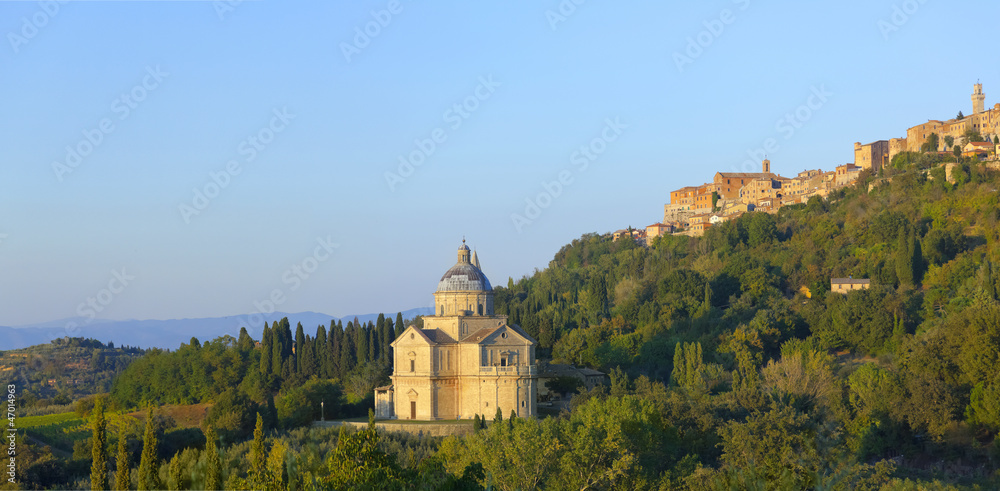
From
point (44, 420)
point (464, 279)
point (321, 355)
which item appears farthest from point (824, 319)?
point (44, 420)

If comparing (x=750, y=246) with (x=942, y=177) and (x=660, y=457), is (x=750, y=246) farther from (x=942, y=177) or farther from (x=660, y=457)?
(x=660, y=457)

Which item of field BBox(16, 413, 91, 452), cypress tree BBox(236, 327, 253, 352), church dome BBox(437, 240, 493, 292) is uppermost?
church dome BBox(437, 240, 493, 292)

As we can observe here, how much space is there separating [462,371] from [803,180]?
2625 inches

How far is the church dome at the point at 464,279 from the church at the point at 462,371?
132 centimetres

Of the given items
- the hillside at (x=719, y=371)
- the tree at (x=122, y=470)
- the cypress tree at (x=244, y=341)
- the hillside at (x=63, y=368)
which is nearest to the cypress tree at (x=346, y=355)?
the hillside at (x=719, y=371)

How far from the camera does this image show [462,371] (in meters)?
42.4

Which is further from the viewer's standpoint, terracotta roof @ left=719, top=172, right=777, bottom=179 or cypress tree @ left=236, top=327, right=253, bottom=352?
terracotta roof @ left=719, top=172, right=777, bottom=179

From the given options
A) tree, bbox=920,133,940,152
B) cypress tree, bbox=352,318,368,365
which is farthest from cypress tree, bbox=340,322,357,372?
tree, bbox=920,133,940,152

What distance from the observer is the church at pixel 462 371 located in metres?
41.8

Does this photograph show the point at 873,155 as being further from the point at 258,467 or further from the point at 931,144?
the point at 258,467

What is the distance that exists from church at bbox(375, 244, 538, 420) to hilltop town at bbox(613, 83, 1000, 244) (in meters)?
47.9

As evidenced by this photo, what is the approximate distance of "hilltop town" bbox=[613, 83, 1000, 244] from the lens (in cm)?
8100

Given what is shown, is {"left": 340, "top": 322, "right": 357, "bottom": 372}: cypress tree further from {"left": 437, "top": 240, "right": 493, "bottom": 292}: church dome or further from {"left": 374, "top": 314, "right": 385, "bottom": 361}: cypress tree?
{"left": 437, "top": 240, "right": 493, "bottom": 292}: church dome

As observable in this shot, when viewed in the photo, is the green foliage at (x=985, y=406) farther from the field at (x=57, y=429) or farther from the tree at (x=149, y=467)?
the field at (x=57, y=429)
